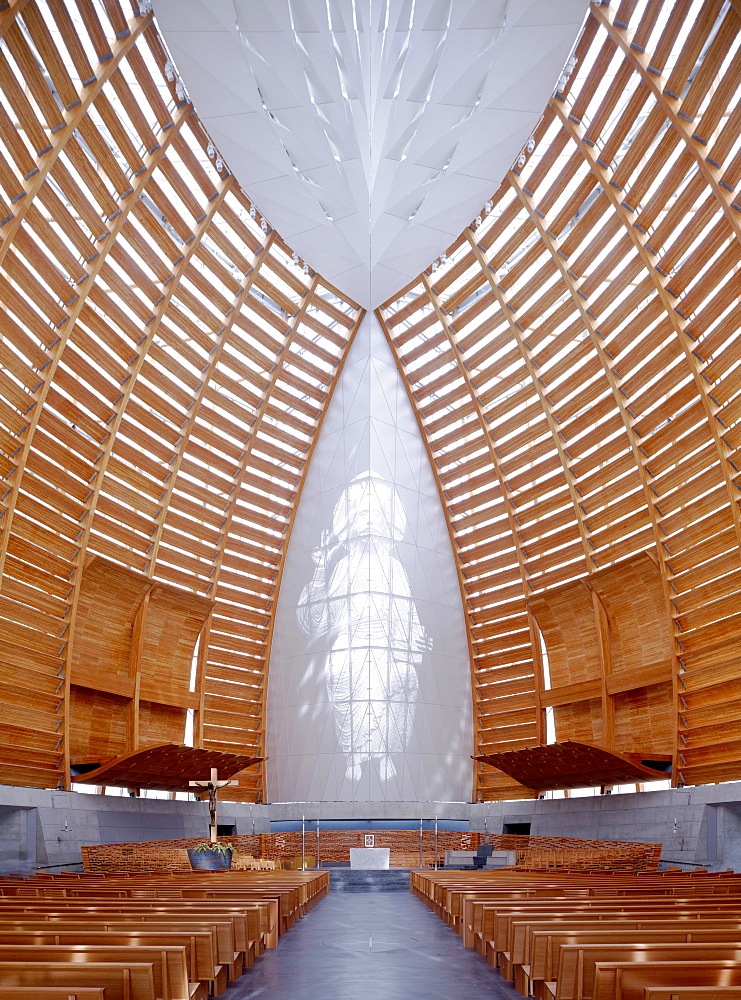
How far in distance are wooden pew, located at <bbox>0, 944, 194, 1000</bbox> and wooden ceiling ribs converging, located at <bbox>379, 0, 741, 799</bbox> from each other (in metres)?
18.3

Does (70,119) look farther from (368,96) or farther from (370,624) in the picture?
(370,624)

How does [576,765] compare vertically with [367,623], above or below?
below

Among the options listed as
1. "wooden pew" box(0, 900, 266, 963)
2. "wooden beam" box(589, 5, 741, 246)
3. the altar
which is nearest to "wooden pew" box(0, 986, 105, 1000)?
"wooden pew" box(0, 900, 266, 963)

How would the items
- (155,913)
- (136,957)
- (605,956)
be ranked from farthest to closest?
(155,913)
(136,957)
(605,956)

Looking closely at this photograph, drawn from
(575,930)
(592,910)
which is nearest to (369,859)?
(592,910)

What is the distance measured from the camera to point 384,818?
30.9 metres

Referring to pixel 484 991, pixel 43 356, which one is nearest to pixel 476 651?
pixel 43 356

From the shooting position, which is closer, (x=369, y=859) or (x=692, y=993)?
(x=692, y=993)

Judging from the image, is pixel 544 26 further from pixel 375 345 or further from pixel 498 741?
pixel 498 741

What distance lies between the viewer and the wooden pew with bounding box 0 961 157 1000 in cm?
450

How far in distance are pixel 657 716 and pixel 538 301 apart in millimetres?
13151

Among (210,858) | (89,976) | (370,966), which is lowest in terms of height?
Answer: (210,858)

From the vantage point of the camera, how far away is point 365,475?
3259 cm

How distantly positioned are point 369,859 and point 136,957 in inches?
Answer: 901
